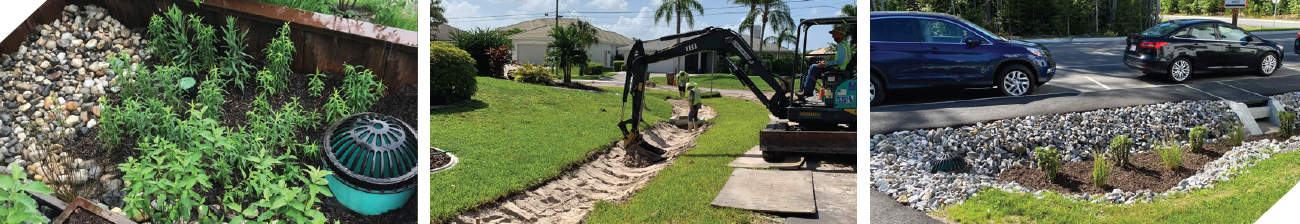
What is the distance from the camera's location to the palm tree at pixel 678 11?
11.8 feet

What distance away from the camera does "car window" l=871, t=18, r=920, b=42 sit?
3.41m

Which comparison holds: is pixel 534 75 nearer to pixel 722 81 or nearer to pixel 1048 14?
pixel 722 81

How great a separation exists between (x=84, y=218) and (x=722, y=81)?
3.32 m

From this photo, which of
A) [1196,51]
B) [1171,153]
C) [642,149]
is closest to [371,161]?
[642,149]

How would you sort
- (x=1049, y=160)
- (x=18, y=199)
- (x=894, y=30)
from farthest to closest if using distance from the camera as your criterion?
(x=1049, y=160) → (x=894, y=30) → (x=18, y=199)

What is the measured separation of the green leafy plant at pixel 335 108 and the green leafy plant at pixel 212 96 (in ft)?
1.74

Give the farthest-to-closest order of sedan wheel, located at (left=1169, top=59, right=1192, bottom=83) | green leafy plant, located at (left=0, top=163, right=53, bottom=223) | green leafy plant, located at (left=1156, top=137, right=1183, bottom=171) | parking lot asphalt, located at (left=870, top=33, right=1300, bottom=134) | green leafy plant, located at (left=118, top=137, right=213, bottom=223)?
sedan wheel, located at (left=1169, top=59, right=1192, bottom=83), green leafy plant, located at (left=1156, top=137, right=1183, bottom=171), parking lot asphalt, located at (left=870, top=33, right=1300, bottom=134), green leafy plant, located at (left=118, top=137, right=213, bottom=223), green leafy plant, located at (left=0, top=163, right=53, bottom=223)

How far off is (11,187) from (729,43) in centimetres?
368

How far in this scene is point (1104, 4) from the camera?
388 cm

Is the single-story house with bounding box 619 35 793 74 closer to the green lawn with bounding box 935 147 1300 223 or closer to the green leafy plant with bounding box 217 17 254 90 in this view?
the green lawn with bounding box 935 147 1300 223

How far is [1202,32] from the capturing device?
3980 mm

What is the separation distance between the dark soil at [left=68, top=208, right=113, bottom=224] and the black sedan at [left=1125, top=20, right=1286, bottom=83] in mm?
5650

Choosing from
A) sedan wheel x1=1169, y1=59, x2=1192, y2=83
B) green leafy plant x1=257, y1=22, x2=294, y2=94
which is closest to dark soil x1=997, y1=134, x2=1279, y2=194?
sedan wheel x1=1169, y1=59, x2=1192, y2=83

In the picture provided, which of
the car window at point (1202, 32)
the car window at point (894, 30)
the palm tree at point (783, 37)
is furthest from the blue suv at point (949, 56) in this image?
the car window at point (1202, 32)
